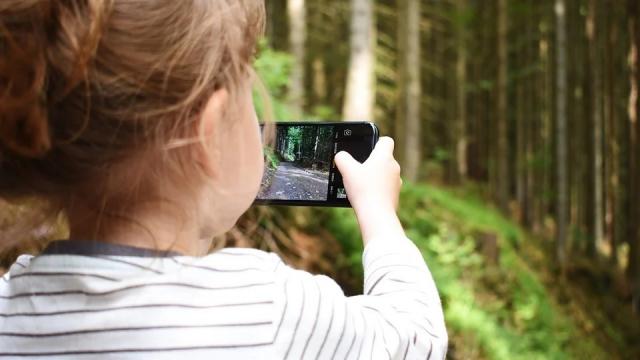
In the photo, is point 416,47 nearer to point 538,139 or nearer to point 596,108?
point 596,108

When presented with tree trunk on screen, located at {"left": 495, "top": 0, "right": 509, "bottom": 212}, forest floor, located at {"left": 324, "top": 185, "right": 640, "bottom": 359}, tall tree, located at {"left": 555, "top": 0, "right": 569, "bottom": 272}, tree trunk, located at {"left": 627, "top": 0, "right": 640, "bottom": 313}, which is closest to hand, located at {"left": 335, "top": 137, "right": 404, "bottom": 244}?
forest floor, located at {"left": 324, "top": 185, "right": 640, "bottom": 359}

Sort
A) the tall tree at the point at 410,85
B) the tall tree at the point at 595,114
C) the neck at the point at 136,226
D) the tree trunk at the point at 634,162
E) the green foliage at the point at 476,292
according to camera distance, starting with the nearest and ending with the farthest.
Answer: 1. the neck at the point at 136,226
2. the green foliage at the point at 476,292
3. the tree trunk at the point at 634,162
4. the tall tree at the point at 410,85
5. the tall tree at the point at 595,114

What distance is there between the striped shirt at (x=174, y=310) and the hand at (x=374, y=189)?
0.22 metres

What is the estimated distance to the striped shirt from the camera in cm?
99

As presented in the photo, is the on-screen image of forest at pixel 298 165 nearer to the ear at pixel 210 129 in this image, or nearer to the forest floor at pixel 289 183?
the forest floor at pixel 289 183

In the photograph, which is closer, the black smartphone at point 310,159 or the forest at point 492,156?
the black smartphone at point 310,159

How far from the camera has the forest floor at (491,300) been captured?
7.34 metres

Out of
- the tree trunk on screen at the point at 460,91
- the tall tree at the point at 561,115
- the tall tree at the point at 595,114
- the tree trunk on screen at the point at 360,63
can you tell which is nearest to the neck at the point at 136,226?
the tree trunk on screen at the point at 360,63

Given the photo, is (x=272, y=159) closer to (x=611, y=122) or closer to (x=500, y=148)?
(x=611, y=122)

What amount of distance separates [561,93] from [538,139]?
398 inches

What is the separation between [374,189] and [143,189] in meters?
0.44

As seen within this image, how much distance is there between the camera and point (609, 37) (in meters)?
20.6

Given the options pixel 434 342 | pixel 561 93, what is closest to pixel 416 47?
pixel 561 93

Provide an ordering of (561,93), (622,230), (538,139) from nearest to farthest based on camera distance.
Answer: (561,93)
(622,230)
(538,139)
